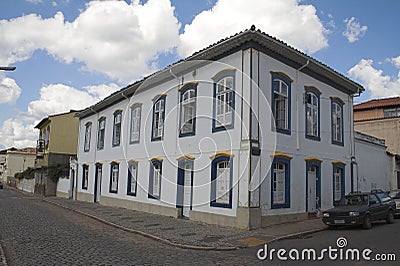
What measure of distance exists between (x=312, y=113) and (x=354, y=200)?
173 inches

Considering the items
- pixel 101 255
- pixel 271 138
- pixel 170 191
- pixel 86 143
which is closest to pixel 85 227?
pixel 170 191

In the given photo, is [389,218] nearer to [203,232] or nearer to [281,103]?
[281,103]

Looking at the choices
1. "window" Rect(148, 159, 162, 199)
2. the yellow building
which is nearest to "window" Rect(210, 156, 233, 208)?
"window" Rect(148, 159, 162, 199)

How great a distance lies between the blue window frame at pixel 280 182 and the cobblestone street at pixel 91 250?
15.6ft

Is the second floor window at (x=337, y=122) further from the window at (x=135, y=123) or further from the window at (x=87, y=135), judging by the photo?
the window at (x=87, y=135)

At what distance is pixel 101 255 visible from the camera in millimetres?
8719

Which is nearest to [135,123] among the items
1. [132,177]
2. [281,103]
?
[132,177]

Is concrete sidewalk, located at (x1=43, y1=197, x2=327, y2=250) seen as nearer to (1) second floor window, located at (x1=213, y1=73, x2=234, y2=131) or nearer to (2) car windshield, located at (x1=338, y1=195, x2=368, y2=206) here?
(2) car windshield, located at (x1=338, y1=195, x2=368, y2=206)

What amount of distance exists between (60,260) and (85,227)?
578 cm

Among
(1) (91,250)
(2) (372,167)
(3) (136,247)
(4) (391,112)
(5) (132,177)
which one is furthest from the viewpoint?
(4) (391,112)

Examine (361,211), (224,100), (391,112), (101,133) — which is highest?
(391,112)

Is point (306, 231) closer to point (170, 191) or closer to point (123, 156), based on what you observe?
point (170, 191)

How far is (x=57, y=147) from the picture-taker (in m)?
33.7

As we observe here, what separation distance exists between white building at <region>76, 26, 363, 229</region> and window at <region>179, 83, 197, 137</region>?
1.8 inches
